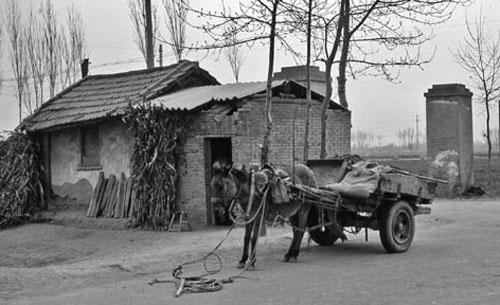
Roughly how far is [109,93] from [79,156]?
2327 millimetres

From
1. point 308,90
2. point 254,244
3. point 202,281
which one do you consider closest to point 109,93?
point 308,90

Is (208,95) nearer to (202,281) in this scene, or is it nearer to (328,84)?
(328,84)

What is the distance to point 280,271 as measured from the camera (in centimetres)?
1052

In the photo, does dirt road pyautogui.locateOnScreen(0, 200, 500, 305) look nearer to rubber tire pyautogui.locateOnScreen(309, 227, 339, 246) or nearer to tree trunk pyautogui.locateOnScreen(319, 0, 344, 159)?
rubber tire pyautogui.locateOnScreen(309, 227, 339, 246)

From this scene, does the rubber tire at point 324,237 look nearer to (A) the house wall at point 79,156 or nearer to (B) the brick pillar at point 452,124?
(A) the house wall at point 79,156

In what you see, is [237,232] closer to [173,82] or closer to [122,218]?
[122,218]

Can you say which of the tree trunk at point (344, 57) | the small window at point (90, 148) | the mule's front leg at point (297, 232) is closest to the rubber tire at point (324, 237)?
the mule's front leg at point (297, 232)

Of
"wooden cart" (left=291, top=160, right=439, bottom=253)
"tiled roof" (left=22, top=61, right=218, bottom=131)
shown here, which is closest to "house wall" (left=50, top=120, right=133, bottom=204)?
"tiled roof" (left=22, top=61, right=218, bottom=131)

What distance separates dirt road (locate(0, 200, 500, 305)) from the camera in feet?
28.5

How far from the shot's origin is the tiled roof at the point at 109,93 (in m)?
20.0

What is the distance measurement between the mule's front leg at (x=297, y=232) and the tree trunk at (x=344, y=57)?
371 inches

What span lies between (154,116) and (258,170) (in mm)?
7254

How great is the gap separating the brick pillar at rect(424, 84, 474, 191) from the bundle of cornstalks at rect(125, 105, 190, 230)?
11190 millimetres

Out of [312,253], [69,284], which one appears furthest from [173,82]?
[69,284]
